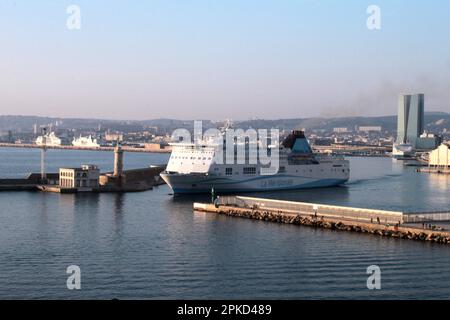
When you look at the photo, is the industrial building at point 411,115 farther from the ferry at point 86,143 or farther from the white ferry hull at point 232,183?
the white ferry hull at point 232,183

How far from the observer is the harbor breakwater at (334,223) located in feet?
34.8

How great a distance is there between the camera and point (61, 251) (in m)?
9.59

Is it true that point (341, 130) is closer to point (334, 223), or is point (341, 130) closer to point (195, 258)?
point (334, 223)

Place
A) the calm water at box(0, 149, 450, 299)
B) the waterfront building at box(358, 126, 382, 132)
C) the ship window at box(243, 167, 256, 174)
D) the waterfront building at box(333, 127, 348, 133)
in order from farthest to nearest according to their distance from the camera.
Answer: the waterfront building at box(358, 126, 382, 132) → the waterfront building at box(333, 127, 348, 133) → the ship window at box(243, 167, 256, 174) → the calm water at box(0, 149, 450, 299)

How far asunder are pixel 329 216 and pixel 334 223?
784mm

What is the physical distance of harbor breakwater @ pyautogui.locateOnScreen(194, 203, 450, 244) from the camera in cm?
1060

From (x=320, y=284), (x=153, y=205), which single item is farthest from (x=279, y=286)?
(x=153, y=205)

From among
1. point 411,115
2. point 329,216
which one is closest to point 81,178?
point 329,216

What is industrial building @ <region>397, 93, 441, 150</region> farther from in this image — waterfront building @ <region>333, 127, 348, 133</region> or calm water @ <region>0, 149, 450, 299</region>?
calm water @ <region>0, 149, 450, 299</region>

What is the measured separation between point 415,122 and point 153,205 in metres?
65.1

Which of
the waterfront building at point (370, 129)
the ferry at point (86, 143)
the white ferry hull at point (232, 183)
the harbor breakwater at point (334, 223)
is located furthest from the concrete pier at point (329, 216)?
the waterfront building at point (370, 129)

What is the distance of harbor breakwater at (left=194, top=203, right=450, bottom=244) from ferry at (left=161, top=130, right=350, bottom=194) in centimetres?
358

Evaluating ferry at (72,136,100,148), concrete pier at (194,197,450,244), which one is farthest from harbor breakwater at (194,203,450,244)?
ferry at (72,136,100,148)

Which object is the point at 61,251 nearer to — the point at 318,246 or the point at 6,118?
the point at 318,246
